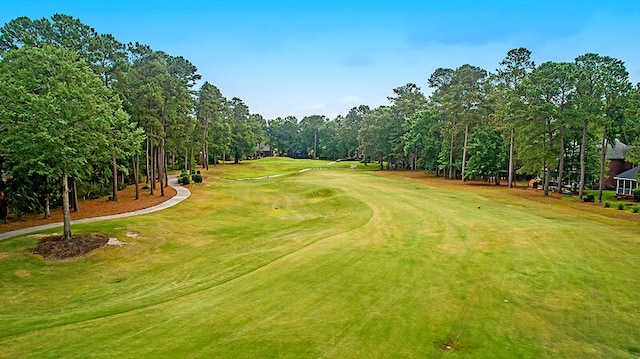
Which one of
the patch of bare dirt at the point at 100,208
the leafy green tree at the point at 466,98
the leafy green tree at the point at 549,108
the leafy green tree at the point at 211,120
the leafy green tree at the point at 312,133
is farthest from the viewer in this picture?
the leafy green tree at the point at 312,133

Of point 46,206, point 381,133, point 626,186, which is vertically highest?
point 381,133

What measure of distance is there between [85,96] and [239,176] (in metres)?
42.6

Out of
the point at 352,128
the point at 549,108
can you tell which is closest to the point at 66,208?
the point at 549,108

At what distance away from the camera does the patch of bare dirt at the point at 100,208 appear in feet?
65.8

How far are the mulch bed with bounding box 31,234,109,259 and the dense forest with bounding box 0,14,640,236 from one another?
4.87ft

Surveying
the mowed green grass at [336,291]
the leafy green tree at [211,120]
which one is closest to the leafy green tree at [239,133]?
the leafy green tree at [211,120]

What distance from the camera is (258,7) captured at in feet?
87.5

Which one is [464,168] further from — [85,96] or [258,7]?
[85,96]

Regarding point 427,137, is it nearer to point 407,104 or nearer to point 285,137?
Result: point 407,104

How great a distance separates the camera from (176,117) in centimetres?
3378

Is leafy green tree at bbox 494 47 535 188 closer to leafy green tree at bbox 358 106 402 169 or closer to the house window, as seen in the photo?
the house window

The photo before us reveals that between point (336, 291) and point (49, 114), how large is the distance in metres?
12.5

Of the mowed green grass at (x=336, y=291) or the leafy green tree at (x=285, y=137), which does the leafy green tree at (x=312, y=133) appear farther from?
the mowed green grass at (x=336, y=291)

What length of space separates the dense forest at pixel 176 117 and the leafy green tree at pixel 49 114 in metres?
0.05
